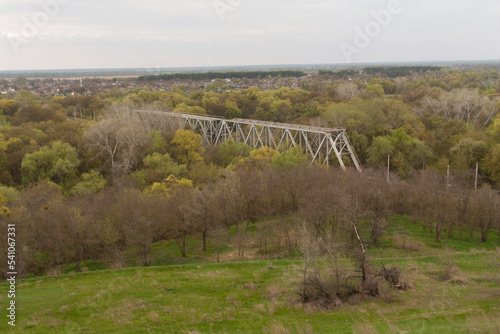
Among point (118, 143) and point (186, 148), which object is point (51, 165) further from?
point (186, 148)

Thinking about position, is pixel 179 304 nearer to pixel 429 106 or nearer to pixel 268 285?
pixel 268 285

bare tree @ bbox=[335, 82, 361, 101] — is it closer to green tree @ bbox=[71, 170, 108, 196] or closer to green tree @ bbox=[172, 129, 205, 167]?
green tree @ bbox=[172, 129, 205, 167]

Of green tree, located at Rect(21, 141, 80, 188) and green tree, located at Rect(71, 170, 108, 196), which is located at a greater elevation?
green tree, located at Rect(21, 141, 80, 188)

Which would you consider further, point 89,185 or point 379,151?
point 379,151

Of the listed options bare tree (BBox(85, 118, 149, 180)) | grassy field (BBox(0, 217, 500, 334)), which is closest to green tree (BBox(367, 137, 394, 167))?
grassy field (BBox(0, 217, 500, 334))

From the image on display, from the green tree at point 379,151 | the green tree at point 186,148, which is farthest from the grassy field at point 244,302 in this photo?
the green tree at point 186,148

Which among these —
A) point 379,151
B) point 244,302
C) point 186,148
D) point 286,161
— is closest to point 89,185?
point 186,148

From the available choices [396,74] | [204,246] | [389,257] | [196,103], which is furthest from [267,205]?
[396,74]

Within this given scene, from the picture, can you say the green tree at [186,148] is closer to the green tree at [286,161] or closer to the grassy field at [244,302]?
the green tree at [286,161]
